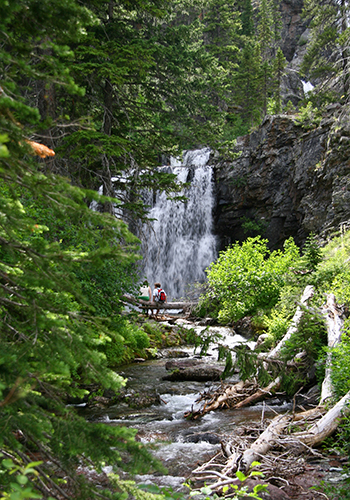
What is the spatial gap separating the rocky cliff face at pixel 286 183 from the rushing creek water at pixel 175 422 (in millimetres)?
12969

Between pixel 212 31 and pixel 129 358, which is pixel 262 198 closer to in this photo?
pixel 129 358

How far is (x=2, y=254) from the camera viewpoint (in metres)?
5.48

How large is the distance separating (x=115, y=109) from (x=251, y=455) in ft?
36.7

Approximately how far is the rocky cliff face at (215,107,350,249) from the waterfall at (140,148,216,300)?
1132mm

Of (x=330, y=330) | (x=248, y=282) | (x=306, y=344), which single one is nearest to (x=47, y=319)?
(x=330, y=330)

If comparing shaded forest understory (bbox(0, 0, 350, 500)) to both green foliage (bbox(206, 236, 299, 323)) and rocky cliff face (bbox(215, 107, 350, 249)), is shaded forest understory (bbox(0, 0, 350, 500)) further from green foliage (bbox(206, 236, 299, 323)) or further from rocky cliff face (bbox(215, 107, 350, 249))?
rocky cliff face (bbox(215, 107, 350, 249))

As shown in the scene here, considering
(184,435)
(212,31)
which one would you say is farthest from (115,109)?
(212,31)

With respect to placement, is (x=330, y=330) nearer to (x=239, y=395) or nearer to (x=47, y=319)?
(x=239, y=395)

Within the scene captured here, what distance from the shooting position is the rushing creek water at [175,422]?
198 inches

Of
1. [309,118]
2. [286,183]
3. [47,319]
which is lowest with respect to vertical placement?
[47,319]

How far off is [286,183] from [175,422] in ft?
69.7

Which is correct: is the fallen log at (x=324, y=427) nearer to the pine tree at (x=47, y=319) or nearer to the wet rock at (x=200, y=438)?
the wet rock at (x=200, y=438)

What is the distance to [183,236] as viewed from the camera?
26.4 metres

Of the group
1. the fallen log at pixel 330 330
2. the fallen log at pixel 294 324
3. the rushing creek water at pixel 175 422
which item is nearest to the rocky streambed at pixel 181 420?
the rushing creek water at pixel 175 422
